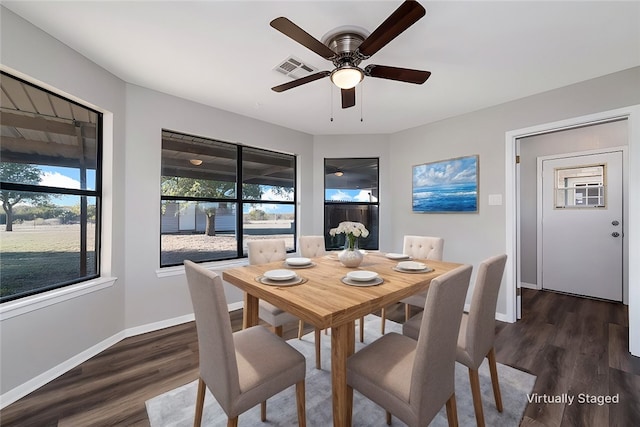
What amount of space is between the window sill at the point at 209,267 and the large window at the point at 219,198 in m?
0.09

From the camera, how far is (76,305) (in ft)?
6.89

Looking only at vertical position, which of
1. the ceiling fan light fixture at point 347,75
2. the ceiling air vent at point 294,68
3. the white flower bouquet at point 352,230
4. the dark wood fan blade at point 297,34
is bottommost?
the white flower bouquet at point 352,230

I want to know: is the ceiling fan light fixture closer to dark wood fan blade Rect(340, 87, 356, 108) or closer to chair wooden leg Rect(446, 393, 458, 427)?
dark wood fan blade Rect(340, 87, 356, 108)

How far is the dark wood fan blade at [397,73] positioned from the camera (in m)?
1.74

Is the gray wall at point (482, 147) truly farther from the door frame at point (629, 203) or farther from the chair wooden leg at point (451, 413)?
the chair wooden leg at point (451, 413)

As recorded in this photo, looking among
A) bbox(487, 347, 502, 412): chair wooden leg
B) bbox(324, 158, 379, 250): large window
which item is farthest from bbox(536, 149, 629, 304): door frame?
bbox(487, 347, 502, 412): chair wooden leg

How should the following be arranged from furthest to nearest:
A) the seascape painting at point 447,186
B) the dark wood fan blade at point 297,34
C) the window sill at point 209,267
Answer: the seascape painting at point 447,186 < the window sill at point 209,267 < the dark wood fan blade at point 297,34

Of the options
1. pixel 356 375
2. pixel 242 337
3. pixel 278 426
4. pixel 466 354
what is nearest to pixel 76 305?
pixel 242 337

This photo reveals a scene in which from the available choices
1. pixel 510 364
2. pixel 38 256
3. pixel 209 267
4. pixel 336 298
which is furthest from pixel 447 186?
pixel 38 256

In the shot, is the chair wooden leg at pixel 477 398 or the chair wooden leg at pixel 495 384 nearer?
the chair wooden leg at pixel 477 398

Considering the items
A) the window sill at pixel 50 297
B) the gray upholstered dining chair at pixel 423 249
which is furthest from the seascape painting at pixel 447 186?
the window sill at pixel 50 297

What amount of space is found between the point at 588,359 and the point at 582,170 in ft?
9.34

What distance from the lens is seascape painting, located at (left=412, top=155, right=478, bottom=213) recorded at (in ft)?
10.7

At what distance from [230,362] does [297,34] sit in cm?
163
